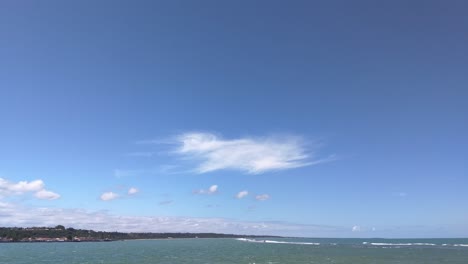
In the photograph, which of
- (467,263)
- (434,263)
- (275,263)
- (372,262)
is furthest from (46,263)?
(467,263)

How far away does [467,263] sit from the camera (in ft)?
192

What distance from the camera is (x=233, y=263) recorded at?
5794cm

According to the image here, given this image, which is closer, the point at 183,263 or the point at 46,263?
the point at 183,263

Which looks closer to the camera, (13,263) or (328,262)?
(328,262)

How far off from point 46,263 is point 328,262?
4246cm

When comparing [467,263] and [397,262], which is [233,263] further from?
[467,263]

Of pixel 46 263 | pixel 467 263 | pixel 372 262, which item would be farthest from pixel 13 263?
pixel 467 263

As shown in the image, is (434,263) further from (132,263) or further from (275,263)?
(132,263)

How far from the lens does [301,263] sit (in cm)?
5888

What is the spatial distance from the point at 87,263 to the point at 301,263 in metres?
31.0

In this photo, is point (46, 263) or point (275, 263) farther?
point (46, 263)

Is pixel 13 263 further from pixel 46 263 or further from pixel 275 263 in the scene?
pixel 275 263

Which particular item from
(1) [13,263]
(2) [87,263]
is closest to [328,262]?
(2) [87,263]

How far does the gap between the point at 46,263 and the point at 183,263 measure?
73.4 ft
